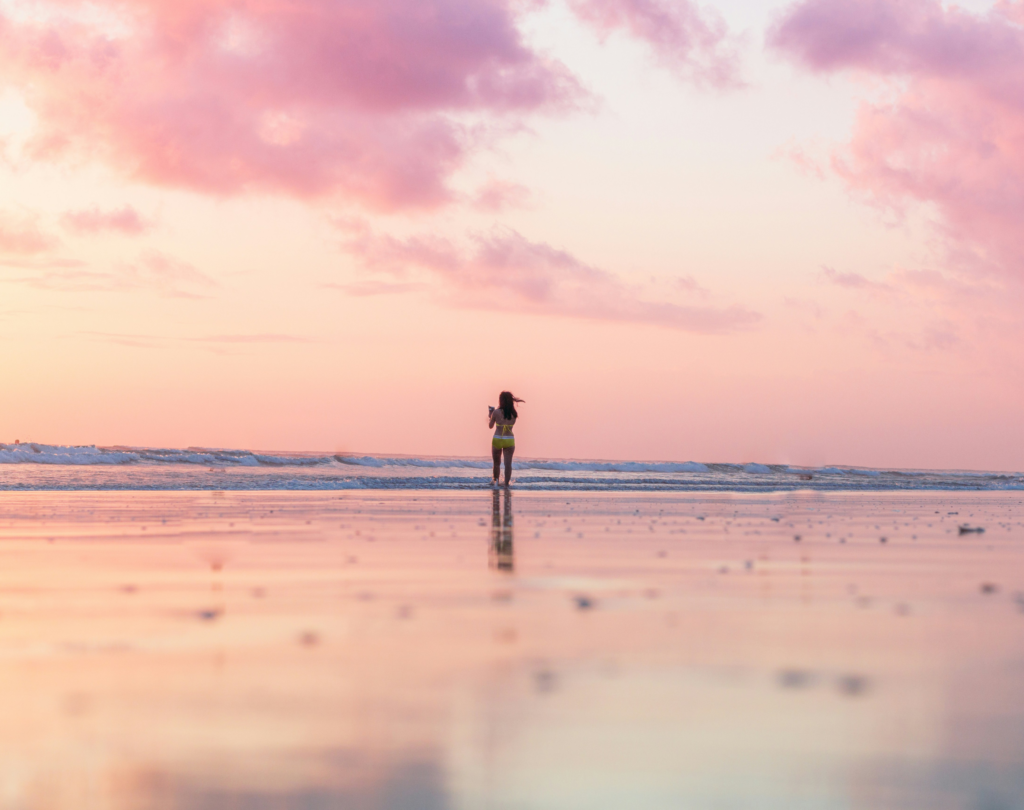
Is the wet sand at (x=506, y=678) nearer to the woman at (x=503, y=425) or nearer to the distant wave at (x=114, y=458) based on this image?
the woman at (x=503, y=425)

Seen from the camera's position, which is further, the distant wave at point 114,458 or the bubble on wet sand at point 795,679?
the distant wave at point 114,458

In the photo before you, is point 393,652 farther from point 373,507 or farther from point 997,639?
point 373,507

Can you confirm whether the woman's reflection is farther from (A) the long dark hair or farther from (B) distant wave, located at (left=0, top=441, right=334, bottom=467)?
(B) distant wave, located at (left=0, top=441, right=334, bottom=467)

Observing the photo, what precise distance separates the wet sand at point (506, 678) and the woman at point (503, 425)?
50.3ft

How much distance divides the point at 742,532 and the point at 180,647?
24.3 ft

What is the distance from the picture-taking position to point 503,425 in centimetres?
2425

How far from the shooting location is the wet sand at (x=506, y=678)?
8.74 ft

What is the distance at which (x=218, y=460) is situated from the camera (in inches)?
1478

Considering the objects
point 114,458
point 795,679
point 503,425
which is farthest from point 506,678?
point 114,458

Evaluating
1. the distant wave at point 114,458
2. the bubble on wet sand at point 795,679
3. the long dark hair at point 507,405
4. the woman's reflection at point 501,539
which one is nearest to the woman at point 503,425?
the long dark hair at point 507,405

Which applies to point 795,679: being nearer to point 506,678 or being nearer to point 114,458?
point 506,678

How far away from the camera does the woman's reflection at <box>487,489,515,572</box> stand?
762cm

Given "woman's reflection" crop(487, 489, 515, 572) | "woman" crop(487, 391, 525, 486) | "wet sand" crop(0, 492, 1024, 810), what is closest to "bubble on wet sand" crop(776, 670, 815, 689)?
"wet sand" crop(0, 492, 1024, 810)

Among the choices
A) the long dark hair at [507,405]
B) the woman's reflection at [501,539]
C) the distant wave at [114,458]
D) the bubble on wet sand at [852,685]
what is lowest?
the bubble on wet sand at [852,685]
